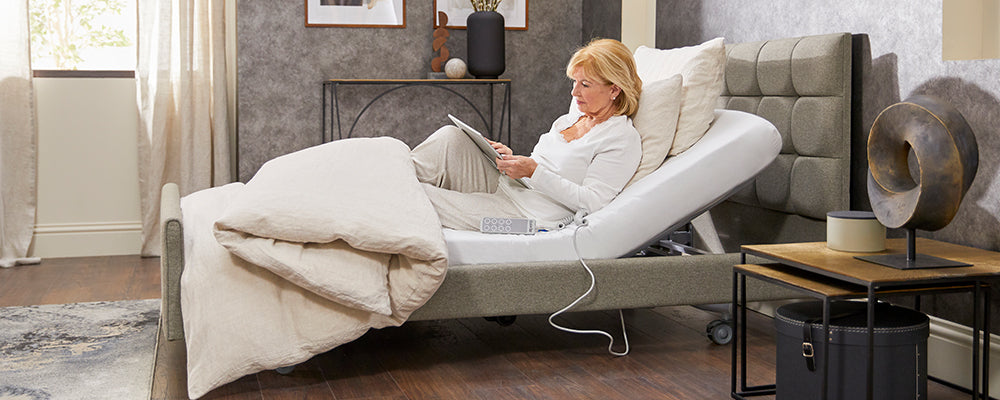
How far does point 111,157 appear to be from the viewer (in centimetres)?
475

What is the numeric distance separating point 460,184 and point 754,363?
1.10 meters

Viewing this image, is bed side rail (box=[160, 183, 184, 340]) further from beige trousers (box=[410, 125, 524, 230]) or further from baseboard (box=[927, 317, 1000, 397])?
baseboard (box=[927, 317, 1000, 397])

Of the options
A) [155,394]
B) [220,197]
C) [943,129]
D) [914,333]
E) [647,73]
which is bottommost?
[155,394]

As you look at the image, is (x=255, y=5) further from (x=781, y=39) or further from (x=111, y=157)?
(x=781, y=39)

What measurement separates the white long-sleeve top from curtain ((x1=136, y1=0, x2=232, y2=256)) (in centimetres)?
236

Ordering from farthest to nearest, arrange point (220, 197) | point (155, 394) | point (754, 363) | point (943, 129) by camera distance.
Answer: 1. point (220, 197)
2. point (754, 363)
3. point (155, 394)
4. point (943, 129)

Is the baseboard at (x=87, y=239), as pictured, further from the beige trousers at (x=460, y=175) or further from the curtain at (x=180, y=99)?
the beige trousers at (x=460, y=175)

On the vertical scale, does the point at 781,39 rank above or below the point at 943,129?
above

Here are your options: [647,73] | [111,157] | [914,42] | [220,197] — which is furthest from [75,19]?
[914,42]

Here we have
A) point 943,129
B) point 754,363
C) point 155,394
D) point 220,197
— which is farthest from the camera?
point 220,197

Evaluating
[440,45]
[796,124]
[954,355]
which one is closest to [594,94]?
[796,124]

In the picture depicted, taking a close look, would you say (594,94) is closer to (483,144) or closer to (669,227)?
(483,144)

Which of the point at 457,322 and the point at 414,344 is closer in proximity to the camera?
the point at 414,344

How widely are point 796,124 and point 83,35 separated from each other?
3658 mm
